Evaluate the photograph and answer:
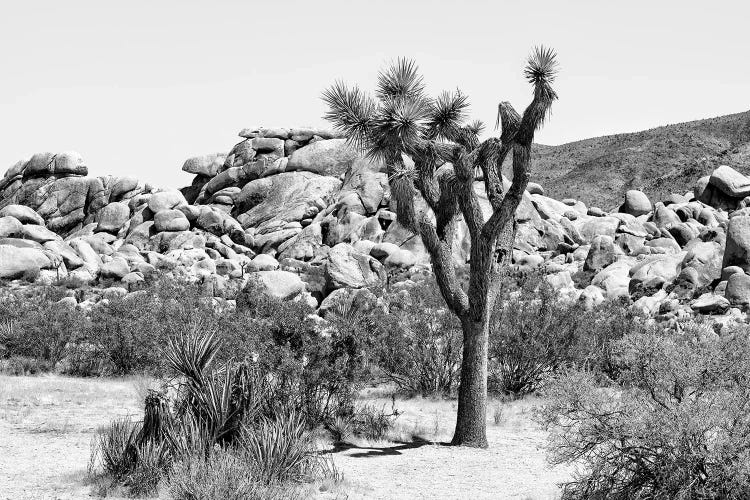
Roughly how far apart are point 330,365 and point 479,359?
2.44m

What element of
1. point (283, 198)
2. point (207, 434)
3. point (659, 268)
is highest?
point (283, 198)

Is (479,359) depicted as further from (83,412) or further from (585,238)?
(585,238)

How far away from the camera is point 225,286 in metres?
37.4

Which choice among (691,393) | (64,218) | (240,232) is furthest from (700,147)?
(691,393)

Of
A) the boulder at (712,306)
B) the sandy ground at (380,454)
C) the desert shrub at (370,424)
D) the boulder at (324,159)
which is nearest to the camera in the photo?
the sandy ground at (380,454)

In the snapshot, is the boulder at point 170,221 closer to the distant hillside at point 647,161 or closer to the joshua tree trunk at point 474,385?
the joshua tree trunk at point 474,385

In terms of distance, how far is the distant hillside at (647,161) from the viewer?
3332 inches

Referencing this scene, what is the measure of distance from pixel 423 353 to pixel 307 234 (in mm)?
28893

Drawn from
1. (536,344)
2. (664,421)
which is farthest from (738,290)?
(664,421)

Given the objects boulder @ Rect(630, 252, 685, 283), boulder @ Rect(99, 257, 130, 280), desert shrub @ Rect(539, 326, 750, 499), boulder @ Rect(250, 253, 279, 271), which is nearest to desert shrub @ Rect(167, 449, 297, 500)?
desert shrub @ Rect(539, 326, 750, 499)

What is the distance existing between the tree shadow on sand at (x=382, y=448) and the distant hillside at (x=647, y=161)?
70610 mm

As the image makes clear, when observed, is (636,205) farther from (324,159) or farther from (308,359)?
(308,359)

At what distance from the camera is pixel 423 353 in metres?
19.1

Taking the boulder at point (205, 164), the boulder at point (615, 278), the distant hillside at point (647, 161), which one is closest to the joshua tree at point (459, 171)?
the boulder at point (615, 278)
